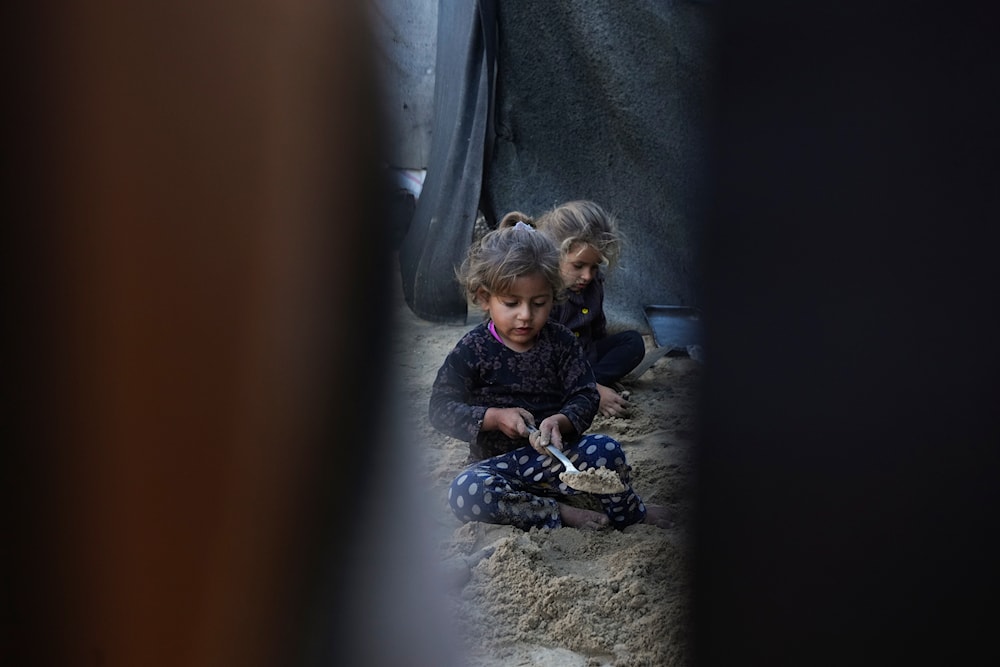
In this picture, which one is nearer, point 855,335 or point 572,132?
point 855,335

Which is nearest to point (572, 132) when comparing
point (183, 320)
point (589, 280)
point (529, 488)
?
point (589, 280)

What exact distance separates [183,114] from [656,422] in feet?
9.73

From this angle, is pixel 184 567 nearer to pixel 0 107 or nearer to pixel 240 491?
pixel 240 491

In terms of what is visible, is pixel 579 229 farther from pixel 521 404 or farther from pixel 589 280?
pixel 521 404

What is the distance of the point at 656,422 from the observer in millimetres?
3510

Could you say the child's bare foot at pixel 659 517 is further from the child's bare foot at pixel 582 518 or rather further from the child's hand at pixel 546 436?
the child's hand at pixel 546 436

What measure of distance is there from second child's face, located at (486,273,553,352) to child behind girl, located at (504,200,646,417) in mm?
824

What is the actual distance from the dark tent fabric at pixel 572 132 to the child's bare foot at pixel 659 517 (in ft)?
7.49

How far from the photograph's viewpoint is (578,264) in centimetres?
357

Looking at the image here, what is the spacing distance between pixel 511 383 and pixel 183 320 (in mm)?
1967

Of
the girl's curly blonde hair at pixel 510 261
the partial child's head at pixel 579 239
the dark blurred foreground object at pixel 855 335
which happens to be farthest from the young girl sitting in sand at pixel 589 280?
the dark blurred foreground object at pixel 855 335

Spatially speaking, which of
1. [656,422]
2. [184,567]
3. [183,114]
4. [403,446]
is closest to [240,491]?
[184,567]

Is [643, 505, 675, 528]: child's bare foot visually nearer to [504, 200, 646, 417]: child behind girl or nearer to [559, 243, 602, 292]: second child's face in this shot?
[504, 200, 646, 417]: child behind girl

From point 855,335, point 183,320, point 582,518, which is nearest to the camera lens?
point 855,335
